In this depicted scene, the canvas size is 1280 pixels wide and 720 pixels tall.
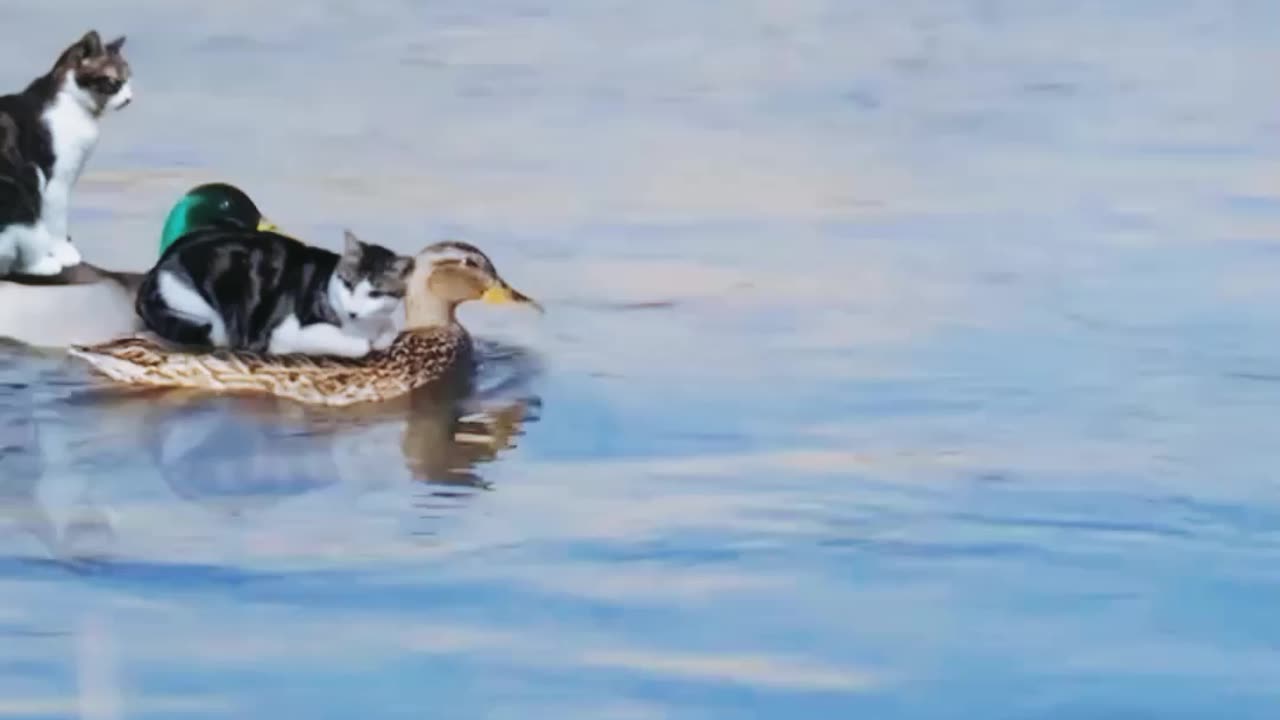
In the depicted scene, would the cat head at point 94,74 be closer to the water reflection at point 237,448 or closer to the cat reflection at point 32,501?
the water reflection at point 237,448

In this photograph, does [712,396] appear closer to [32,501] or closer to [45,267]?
[32,501]

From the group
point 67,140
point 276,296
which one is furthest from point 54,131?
point 276,296

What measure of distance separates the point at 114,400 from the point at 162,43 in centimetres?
177

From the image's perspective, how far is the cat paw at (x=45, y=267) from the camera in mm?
4203

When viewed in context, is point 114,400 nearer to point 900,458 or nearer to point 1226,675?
point 900,458

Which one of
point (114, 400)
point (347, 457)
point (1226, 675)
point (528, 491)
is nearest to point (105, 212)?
point (114, 400)

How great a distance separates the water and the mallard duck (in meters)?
0.07

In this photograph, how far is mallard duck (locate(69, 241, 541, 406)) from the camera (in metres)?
3.69

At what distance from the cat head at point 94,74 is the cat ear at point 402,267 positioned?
0.86 m

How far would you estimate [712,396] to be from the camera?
3617 mm

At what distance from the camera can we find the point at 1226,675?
8.49 ft

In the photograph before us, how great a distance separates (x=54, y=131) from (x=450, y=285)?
972mm

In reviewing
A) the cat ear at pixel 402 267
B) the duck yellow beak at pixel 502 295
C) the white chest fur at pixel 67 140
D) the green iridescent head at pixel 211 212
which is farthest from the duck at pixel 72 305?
the duck yellow beak at pixel 502 295

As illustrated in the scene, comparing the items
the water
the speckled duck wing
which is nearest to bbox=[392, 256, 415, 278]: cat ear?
the speckled duck wing
